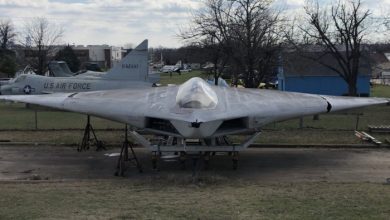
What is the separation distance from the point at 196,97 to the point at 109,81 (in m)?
25.4

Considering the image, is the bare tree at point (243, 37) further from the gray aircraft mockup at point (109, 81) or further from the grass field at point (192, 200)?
the grass field at point (192, 200)

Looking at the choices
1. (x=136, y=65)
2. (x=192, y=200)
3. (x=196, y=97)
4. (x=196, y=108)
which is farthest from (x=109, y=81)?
(x=192, y=200)

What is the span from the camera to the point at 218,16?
38531mm

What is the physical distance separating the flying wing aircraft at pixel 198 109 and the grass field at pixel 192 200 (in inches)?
70.1

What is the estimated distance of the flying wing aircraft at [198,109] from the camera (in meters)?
13.1

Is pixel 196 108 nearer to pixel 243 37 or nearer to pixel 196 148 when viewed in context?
pixel 196 148

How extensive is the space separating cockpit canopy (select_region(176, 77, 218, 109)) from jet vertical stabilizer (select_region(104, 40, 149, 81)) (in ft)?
74.9

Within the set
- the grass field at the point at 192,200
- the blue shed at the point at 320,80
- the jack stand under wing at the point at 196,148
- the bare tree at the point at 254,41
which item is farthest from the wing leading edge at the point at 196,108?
the blue shed at the point at 320,80

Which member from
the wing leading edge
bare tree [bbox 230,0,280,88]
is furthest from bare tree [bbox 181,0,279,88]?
the wing leading edge

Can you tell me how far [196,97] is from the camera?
14086 mm

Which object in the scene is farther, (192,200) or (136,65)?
(136,65)

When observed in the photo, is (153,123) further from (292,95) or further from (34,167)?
(292,95)

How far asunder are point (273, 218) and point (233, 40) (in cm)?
2903

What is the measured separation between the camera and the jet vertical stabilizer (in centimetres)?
3778
